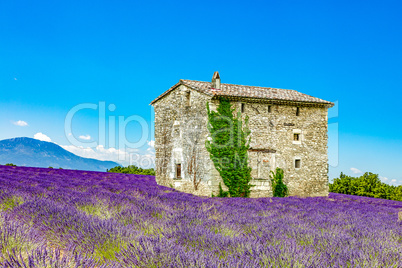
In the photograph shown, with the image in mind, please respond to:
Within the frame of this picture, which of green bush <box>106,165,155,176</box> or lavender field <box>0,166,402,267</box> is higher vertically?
lavender field <box>0,166,402,267</box>

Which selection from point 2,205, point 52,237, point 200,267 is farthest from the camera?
point 2,205

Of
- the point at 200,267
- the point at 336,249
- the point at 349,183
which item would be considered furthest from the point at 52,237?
the point at 349,183

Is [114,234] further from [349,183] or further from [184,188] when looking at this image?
[349,183]

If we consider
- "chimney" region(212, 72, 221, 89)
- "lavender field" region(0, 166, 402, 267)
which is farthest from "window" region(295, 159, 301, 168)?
"lavender field" region(0, 166, 402, 267)

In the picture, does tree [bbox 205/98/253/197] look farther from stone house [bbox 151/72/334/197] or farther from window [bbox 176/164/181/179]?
window [bbox 176/164/181/179]

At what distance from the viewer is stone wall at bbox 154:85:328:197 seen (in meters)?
13.1

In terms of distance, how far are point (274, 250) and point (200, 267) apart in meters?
0.85

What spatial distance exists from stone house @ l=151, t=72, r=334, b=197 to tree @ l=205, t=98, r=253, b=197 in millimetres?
270

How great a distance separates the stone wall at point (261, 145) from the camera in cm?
1309

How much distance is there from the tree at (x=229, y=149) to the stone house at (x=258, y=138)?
0.27 meters

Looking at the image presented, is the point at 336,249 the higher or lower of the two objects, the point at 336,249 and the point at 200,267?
the lower

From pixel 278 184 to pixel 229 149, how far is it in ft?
9.52

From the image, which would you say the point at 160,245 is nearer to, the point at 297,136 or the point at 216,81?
the point at 216,81

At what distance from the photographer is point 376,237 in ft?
12.3
